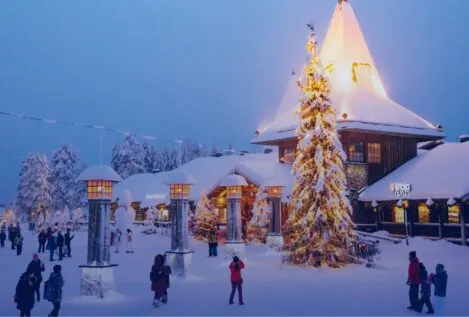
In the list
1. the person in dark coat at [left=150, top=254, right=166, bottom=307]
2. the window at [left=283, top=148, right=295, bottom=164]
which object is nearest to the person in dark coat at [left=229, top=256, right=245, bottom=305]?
the person in dark coat at [left=150, top=254, right=166, bottom=307]

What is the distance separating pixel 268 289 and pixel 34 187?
185 feet

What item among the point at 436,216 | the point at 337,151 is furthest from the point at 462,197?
the point at 337,151

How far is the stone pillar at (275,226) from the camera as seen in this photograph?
29.1 m

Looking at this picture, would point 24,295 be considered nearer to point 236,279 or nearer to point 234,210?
point 236,279

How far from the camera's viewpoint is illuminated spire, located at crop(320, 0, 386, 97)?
126 feet

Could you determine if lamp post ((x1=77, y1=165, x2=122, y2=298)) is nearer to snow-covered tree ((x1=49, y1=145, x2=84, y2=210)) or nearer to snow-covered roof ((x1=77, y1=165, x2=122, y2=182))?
snow-covered roof ((x1=77, y1=165, x2=122, y2=182))

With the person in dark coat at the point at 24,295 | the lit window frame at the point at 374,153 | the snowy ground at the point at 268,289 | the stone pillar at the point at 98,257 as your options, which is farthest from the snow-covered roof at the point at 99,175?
the lit window frame at the point at 374,153

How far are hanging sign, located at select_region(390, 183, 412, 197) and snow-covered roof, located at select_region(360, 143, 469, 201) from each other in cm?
21

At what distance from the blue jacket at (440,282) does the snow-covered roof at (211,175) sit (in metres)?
22.6

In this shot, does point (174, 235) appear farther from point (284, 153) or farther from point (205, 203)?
point (284, 153)

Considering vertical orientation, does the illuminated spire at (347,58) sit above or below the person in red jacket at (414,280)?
above

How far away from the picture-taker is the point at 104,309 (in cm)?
1362

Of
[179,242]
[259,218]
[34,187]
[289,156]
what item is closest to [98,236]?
[179,242]

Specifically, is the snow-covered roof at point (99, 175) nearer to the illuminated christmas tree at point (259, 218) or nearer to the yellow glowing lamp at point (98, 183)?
the yellow glowing lamp at point (98, 183)
